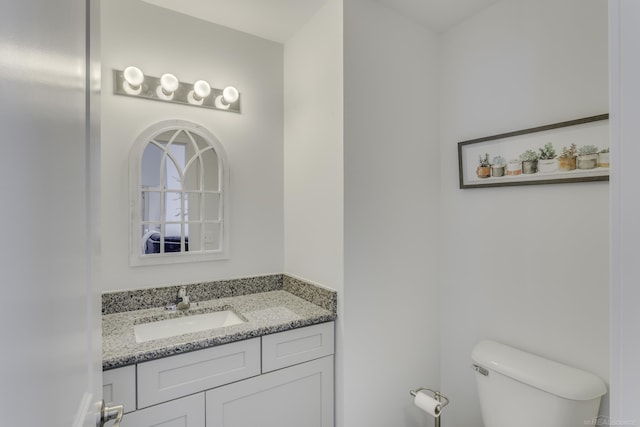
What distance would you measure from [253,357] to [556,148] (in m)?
1.66

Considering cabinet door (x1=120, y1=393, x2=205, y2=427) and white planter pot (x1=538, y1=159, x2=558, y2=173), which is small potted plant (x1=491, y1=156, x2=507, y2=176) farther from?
cabinet door (x1=120, y1=393, x2=205, y2=427)

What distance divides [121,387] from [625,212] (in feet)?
4.97

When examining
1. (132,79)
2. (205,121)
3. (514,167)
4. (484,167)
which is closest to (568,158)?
(514,167)

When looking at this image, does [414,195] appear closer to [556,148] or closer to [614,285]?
[556,148]

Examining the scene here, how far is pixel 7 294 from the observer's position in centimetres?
36

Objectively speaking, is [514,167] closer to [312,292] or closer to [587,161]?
[587,161]

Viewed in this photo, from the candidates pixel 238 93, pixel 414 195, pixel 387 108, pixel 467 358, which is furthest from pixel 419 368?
pixel 238 93

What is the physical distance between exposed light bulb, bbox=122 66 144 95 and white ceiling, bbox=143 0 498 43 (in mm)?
407

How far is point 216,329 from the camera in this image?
1419mm

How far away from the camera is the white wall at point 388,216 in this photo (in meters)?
1.62

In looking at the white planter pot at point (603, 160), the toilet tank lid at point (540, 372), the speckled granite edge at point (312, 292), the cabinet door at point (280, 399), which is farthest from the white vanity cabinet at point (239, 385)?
the white planter pot at point (603, 160)

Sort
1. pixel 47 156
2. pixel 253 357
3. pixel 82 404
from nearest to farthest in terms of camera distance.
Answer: pixel 47 156, pixel 82 404, pixel 253 357

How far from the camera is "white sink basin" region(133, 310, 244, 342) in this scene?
154cm

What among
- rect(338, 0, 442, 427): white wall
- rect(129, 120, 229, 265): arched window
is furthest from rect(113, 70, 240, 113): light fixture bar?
rect(338, 0, 442, 427): white wall
